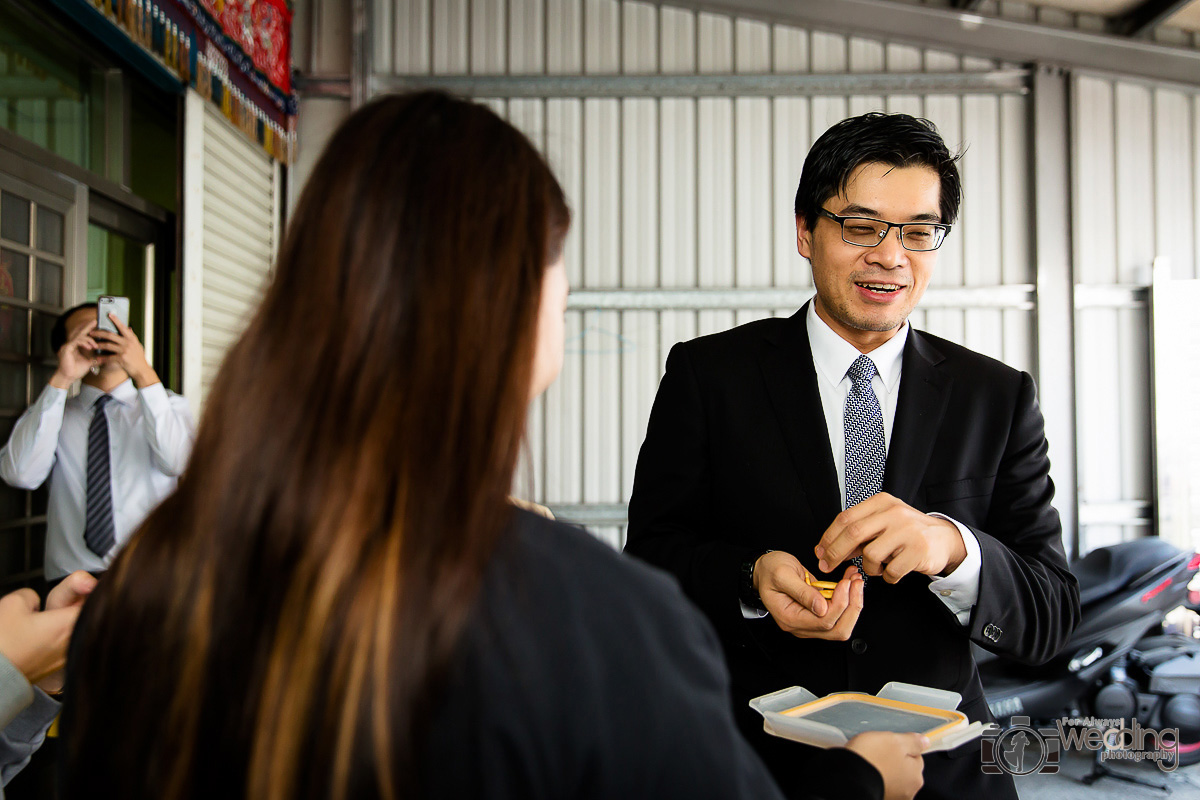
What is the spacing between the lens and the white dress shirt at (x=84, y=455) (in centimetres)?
289

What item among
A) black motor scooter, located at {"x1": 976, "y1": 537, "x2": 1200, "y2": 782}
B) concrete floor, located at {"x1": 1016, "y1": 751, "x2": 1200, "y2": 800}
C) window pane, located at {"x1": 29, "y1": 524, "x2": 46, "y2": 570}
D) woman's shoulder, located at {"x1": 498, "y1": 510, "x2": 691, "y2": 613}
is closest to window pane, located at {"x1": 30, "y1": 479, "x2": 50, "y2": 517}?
window pane, located at {"x1": 29, "y1": 524, "x2": 46, "y2": 570}

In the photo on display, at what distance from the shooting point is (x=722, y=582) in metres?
1.31

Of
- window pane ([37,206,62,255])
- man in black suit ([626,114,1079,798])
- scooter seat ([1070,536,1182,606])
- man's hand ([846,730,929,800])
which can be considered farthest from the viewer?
scooter seat ([1070,536,1182,606])

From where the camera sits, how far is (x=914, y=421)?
138cm

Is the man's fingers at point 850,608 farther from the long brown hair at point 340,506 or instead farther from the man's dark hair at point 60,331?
the man's dark hair at point 60,331

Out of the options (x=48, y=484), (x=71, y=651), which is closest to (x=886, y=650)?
(x=71, y=651)

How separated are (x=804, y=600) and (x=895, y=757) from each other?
35cm

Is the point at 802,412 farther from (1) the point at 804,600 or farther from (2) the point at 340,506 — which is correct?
(2) the point at 340,506

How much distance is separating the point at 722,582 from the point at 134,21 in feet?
10.5

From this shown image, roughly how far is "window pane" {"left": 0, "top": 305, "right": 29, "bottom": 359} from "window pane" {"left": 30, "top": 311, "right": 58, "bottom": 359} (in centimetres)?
4

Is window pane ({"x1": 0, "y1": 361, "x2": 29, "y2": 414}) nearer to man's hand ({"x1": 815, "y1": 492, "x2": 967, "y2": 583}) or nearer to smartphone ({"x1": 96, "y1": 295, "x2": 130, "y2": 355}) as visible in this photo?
smartphone ({"x1": 96, "y1": 295, "x2": 130, "y2": 355})

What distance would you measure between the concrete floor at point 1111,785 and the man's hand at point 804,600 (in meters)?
2.90

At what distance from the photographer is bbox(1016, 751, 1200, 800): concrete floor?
3361 millimetres

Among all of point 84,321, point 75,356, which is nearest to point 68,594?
point 75,356
